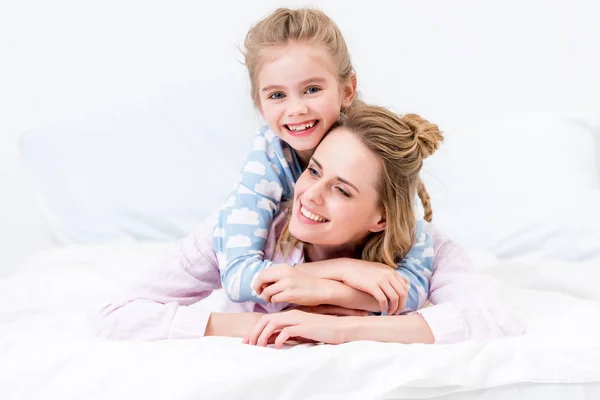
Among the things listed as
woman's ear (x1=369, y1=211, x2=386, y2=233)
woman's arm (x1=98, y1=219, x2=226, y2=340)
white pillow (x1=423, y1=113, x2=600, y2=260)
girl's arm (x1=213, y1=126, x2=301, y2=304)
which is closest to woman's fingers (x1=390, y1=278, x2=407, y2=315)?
woman's ear (x1=369, y1=211, x2=386, y2=233)

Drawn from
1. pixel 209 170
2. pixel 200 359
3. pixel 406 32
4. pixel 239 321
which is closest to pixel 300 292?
pixel 239 321

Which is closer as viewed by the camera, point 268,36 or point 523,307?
point 268,36

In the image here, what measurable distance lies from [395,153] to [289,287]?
308 mm

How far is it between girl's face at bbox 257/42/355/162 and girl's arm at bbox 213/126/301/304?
6 cm

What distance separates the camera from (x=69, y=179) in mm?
2516

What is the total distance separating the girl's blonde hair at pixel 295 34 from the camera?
Answer: 4.91 feet

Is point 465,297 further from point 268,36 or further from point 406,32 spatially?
point 406,32

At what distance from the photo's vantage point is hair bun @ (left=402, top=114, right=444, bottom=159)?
1479 millimetres

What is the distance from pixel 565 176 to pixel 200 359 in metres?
1.54

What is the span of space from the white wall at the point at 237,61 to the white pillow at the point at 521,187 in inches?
9.5

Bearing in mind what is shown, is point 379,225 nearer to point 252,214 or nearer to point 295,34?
point 252,214

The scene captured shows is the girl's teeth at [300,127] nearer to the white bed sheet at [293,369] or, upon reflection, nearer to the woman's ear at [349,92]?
the woman's ear at [349,92]

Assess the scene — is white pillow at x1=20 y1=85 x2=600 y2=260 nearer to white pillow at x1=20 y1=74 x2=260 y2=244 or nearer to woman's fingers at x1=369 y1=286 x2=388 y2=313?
white pillow at x1=20 y1=74 x2=260 y2=244

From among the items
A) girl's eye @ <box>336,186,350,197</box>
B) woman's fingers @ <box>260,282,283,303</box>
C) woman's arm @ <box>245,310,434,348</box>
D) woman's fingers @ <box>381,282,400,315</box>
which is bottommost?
woman's arm @ <box>245,310,434,348</box>
